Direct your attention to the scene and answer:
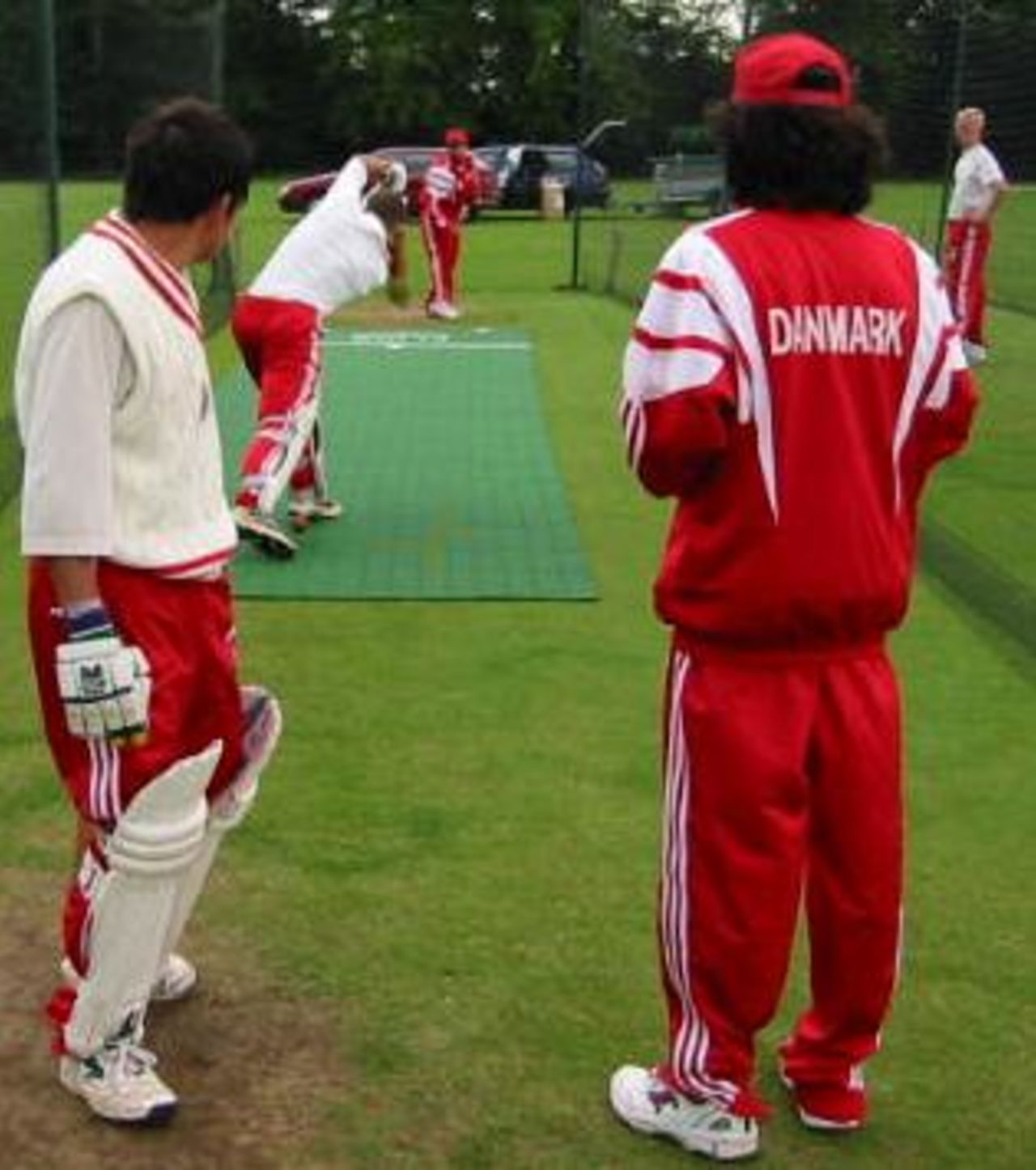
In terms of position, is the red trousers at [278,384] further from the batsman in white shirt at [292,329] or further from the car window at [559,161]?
the car window at [559,161]

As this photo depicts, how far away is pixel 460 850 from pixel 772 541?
6.03ft

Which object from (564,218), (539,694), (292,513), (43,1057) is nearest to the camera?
(43,1057)

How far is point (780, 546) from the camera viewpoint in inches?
121

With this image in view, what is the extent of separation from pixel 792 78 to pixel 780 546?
737 mm

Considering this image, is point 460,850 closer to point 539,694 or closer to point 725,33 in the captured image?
point 539,694

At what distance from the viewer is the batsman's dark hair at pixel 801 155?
9.94 ft

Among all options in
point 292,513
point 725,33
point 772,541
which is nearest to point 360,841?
point 772,541

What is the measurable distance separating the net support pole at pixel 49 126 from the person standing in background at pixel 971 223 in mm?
6862

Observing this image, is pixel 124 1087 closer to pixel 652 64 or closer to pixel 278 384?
pixel 278 384

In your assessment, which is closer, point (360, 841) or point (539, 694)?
point (360, 841)

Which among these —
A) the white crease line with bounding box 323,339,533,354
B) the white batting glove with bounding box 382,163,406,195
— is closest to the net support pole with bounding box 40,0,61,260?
the white batting glove with bounding box 382,163,406,195

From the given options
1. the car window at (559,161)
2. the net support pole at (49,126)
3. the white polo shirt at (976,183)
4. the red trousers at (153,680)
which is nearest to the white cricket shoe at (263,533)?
the net support pole at (49,126)

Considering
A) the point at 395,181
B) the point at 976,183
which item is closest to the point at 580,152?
the point at 976,183

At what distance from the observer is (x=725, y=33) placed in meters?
19.1
